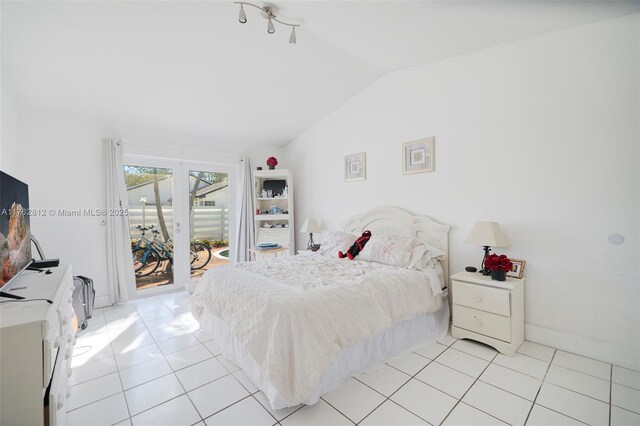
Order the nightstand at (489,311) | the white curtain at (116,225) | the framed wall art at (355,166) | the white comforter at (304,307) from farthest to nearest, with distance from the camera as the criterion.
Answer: the framed wall art at (355,166), the white curtain at (116,225), the nightstand at (489,311), the white comforter at (304,307)

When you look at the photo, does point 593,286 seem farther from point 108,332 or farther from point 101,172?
point 101,172

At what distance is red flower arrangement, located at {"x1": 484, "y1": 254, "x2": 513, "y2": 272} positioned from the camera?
2404mm

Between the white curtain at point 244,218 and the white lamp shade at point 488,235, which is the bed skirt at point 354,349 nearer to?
the white lamp shade at point 488,235

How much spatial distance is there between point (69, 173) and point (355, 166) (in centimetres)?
346

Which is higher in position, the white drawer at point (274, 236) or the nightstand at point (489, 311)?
the white drawer at point (274, 236)

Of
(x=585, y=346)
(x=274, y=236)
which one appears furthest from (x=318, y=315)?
(x=274, y=236)

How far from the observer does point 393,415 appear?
1662 mm

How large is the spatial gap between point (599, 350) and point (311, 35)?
3.53 m

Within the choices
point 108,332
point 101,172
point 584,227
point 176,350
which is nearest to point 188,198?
point 101,172

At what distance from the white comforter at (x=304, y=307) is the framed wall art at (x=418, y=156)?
121cm

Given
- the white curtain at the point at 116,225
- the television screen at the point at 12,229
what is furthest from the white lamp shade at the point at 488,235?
the white curtain at the point at 116,225

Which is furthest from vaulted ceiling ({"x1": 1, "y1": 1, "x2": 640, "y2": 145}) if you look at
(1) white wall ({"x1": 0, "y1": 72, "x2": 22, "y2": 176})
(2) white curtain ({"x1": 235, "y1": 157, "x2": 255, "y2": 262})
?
(2) white curtain ({"x1": 235, "y1": 157, "x2": 255, "y2": 262})

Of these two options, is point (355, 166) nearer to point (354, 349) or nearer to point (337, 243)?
point (337, 243)

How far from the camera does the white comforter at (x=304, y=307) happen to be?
162 cm
